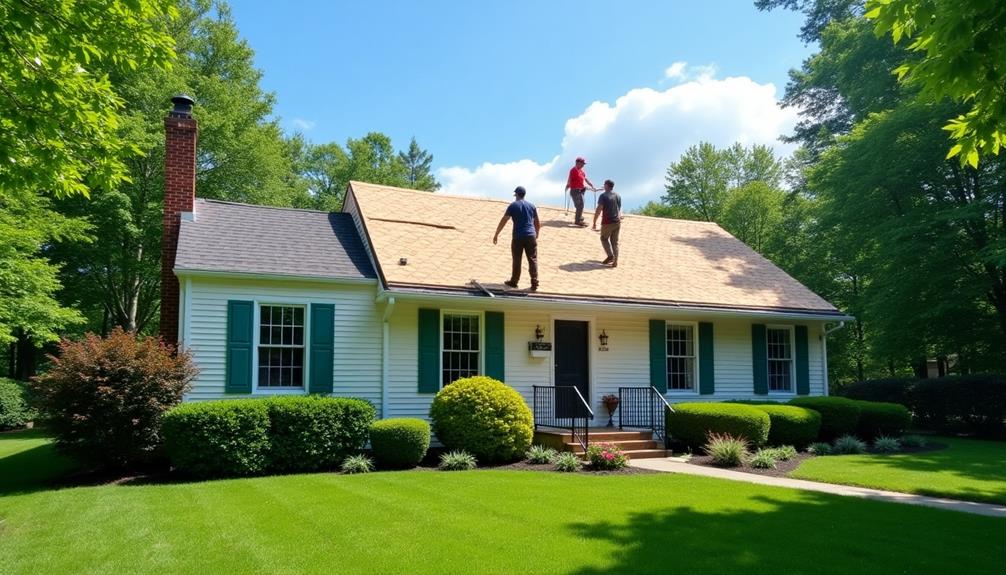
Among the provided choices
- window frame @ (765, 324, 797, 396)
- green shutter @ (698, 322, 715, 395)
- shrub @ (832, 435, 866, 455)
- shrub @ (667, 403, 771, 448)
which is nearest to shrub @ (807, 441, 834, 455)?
shrub @ (832, 435, 866, 455)

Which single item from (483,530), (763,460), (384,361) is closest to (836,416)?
(763,460)

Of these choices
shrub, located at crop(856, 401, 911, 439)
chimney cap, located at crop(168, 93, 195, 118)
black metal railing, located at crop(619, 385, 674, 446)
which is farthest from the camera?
shrub, located at crop(856, 401, 911, 439)

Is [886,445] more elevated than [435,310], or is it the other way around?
[435,310]

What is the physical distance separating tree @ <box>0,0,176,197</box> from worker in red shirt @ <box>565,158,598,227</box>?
11740mm

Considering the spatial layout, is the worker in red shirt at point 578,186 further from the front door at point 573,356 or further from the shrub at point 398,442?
the shrub at point 398,442

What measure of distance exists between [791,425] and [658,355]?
10.3 feet

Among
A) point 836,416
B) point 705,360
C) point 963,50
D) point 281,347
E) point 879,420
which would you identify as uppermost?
point 963,50

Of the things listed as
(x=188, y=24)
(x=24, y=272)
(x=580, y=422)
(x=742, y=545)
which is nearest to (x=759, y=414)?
(x=580, y=422)

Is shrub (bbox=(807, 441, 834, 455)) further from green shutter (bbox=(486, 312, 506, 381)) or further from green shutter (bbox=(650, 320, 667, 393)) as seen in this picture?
green shutter (bbox=(486, 312, 506, 381))

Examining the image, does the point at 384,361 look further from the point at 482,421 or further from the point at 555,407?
the point at 555,407

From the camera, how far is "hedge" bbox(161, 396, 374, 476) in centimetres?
988

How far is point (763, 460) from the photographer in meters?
10.9

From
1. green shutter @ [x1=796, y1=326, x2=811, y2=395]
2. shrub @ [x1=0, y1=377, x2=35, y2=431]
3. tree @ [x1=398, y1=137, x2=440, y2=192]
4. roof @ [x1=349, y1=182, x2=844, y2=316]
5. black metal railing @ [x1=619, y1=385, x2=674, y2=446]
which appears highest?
tree @ [x1=398, y1=137, x2=440, y2=192]

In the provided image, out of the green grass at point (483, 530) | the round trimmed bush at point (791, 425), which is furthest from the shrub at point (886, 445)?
the green grass at point (483, 530)
